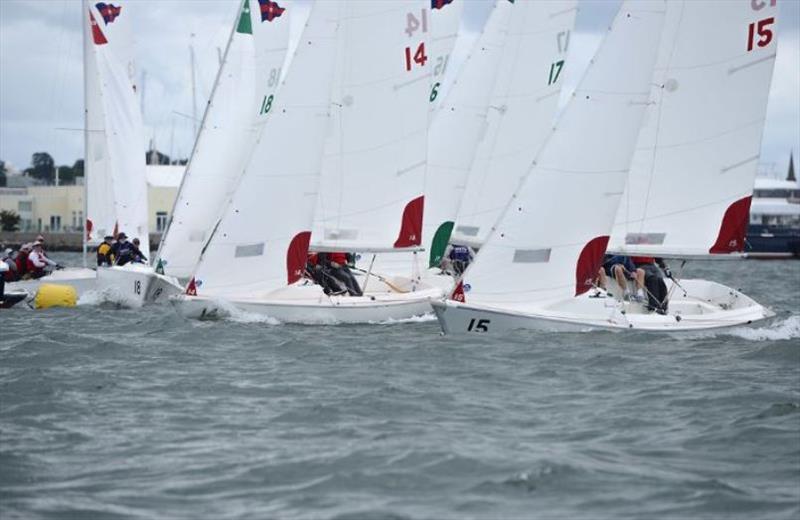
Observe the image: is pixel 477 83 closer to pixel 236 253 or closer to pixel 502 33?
pixel 502 33

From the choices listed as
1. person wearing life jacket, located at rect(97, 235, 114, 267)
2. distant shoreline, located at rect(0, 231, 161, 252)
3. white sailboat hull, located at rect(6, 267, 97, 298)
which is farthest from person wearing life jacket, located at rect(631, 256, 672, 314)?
distant shoreline, located at rect(0, 231, 161, 252)

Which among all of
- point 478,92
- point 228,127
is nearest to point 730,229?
point 478,92

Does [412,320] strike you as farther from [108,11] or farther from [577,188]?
[108,11]

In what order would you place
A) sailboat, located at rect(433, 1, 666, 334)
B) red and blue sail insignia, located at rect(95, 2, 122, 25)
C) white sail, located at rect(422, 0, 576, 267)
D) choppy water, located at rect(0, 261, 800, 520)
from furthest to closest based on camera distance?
red and blue sail insignia, located at rect(95, 2, 122, 25)
white sail, located at rect(422, 0, 576, 267)
sailboat, located at rect(433, 1, 666, 334)
choppy water, located at rect(0, 261, 800, 520)

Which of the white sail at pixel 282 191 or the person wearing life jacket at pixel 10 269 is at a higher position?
the white sail at pixel 282 191

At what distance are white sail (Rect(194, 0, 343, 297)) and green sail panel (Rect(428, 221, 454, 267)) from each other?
467cm

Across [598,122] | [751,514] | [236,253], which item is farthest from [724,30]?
[751,514]

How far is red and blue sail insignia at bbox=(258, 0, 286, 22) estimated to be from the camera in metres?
26.8

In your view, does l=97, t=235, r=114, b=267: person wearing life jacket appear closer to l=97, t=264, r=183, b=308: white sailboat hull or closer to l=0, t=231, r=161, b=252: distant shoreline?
l=97, t=264, r=183, b=308: white sailboat hull

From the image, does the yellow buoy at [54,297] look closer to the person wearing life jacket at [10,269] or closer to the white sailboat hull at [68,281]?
the white sailboat hull at [68,281]

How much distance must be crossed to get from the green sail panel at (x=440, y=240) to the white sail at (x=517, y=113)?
17cm

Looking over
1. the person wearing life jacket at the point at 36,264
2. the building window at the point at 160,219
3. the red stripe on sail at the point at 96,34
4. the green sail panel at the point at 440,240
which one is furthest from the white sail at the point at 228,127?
the building window at the point at 160,219

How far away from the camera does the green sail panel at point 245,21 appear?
27344mm

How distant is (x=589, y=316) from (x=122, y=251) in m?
A: 12.1
